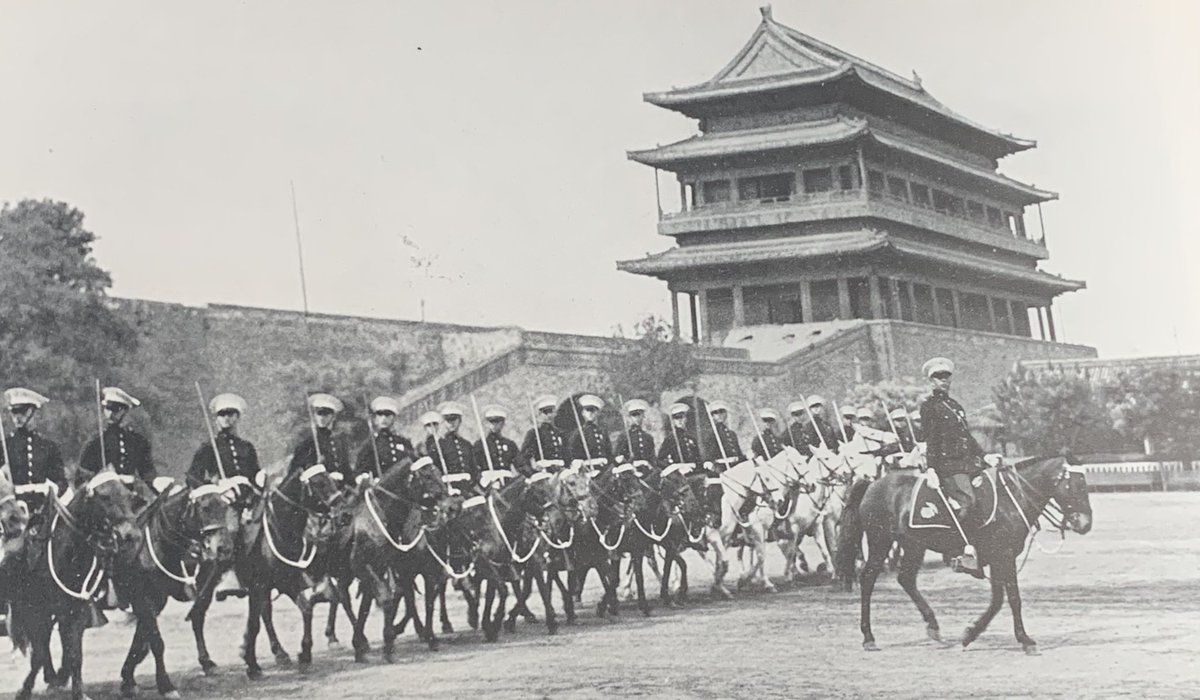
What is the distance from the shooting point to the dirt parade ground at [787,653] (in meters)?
6.03

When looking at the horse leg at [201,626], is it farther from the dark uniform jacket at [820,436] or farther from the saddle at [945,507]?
the dark uniform jacket at [820,436]

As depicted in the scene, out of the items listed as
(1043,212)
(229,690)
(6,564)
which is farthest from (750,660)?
(1043,212)

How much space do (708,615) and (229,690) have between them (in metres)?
3.80

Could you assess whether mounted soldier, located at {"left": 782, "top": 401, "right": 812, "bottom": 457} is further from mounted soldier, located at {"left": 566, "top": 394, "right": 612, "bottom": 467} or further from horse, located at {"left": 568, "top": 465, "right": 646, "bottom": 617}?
horse, located at {"left": 568, "top": 465, "right": 646, "bottom": 617}

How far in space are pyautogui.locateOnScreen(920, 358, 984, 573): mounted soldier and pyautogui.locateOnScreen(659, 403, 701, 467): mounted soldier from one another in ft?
10.5

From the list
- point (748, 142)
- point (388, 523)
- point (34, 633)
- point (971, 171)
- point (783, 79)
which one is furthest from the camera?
point (971, 171)

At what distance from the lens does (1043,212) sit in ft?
143

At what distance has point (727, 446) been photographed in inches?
442

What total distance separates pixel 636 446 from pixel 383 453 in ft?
9.01

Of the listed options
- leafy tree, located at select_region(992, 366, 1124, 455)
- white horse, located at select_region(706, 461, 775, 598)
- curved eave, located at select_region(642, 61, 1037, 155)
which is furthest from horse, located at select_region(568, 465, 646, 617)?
curved eave, located at select_region(642, 61, 1037, 155)

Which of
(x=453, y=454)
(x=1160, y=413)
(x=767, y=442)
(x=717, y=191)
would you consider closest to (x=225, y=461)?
(x=453, y=454)

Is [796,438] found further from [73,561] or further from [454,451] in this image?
[73,561]

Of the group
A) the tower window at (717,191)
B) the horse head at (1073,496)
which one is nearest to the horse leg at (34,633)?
the horse head at (1073,496)

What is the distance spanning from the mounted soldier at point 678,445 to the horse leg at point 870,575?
2.80 meters
